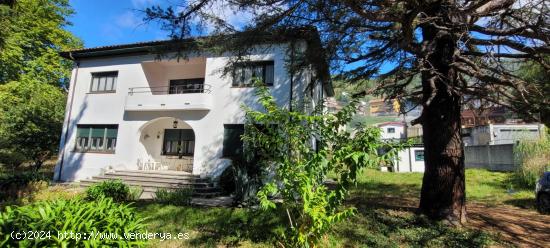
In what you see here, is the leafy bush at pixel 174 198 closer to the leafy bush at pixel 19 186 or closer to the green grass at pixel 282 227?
the green grass at pixel 282 227

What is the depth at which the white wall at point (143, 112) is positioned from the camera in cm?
1277

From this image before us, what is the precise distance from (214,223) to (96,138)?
1166 cm

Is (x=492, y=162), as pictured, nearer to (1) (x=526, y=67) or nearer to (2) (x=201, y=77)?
(1) (x=526, y=67)

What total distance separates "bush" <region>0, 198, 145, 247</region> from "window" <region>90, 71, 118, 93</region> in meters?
13.7

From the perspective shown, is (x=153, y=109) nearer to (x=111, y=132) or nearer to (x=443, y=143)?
(x=111, y=132)

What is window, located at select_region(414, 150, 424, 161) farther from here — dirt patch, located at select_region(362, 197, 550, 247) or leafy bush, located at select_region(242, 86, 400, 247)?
leafy bush, located at select_region(242, 86, 400, 247)

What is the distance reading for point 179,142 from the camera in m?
15.8

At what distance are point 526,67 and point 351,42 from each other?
14.1ft

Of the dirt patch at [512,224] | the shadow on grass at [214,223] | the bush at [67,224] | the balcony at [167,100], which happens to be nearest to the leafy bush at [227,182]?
the balcony at [167,100]

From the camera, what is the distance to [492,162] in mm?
18859

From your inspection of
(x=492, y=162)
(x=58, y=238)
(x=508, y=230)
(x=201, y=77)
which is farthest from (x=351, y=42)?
(x=492, y=162)

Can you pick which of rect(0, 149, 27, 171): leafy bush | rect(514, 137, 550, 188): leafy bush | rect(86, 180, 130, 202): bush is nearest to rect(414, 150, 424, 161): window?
rect(514, 137, 550, 188): leafy bush

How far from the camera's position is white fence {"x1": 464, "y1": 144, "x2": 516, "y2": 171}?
55.8ft

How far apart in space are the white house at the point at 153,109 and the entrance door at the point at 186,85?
0.05 meters
